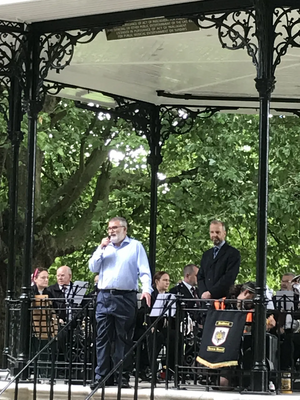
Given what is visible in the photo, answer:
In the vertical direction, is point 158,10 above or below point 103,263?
above

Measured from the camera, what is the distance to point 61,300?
1175 centimetres

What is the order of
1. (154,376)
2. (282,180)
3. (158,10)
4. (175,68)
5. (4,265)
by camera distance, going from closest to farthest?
(154,376), (158,10), (175,68), (4,265), (282,180)

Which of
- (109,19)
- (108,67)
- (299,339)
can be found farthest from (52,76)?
(299,339)

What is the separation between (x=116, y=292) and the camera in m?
10.9

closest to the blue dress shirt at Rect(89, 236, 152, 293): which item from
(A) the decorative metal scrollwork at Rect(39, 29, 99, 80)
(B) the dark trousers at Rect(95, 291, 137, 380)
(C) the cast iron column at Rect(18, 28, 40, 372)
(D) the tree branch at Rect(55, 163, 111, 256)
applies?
(B) the dark trousers at Rect(95, 291, 137, 380)

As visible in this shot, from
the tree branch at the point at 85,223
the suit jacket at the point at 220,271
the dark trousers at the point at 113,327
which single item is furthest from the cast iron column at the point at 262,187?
the tree branch at the point at 85,223

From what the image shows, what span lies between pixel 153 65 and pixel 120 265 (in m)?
4.16

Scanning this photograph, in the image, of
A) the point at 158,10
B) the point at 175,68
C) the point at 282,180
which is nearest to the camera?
the point at 158,10

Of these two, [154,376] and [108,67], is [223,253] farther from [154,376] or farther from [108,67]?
[108,67]

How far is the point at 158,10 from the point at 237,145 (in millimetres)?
10310

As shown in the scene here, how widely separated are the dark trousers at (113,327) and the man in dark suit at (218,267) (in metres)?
1.04

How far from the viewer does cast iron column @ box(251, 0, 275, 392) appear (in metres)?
10.2

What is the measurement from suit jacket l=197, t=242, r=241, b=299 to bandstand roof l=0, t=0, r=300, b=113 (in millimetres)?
2945

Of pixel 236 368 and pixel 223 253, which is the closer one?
pixel 236 368
